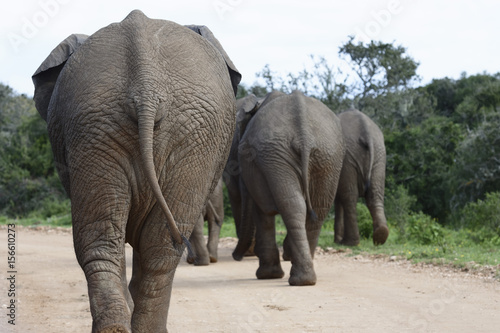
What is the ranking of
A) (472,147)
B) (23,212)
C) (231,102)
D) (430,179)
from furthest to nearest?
(23,212) < (430,179) < (472,147) < (231,102)

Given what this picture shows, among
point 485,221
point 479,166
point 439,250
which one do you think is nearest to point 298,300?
point 439,250

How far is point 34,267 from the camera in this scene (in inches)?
367

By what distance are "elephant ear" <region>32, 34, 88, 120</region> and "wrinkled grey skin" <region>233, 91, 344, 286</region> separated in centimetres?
349

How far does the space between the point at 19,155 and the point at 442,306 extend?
1917cm

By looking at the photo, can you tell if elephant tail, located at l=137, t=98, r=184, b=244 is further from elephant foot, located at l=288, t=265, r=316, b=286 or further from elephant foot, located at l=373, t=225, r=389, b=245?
elephant foot, located at l=373, t=225, r=389, b=245

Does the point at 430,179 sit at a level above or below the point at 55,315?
above

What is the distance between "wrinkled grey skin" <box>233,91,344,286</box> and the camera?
712 cm

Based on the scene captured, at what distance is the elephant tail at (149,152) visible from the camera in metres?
Result: 3.18

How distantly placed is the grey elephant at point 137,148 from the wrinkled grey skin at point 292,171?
343cm

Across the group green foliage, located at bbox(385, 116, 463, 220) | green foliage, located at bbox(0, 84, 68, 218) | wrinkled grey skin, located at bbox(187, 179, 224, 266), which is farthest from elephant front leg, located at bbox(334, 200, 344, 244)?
green foliage, located at bbox(0, 84, 68, 218)

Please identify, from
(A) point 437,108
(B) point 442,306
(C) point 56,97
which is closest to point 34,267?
(B) point 442,306

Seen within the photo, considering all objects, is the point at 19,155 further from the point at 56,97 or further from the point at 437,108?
the point at 56,97

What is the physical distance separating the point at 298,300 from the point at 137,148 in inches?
131

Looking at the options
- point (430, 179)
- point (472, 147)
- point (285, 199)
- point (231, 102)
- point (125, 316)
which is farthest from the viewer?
point (430, 179)
